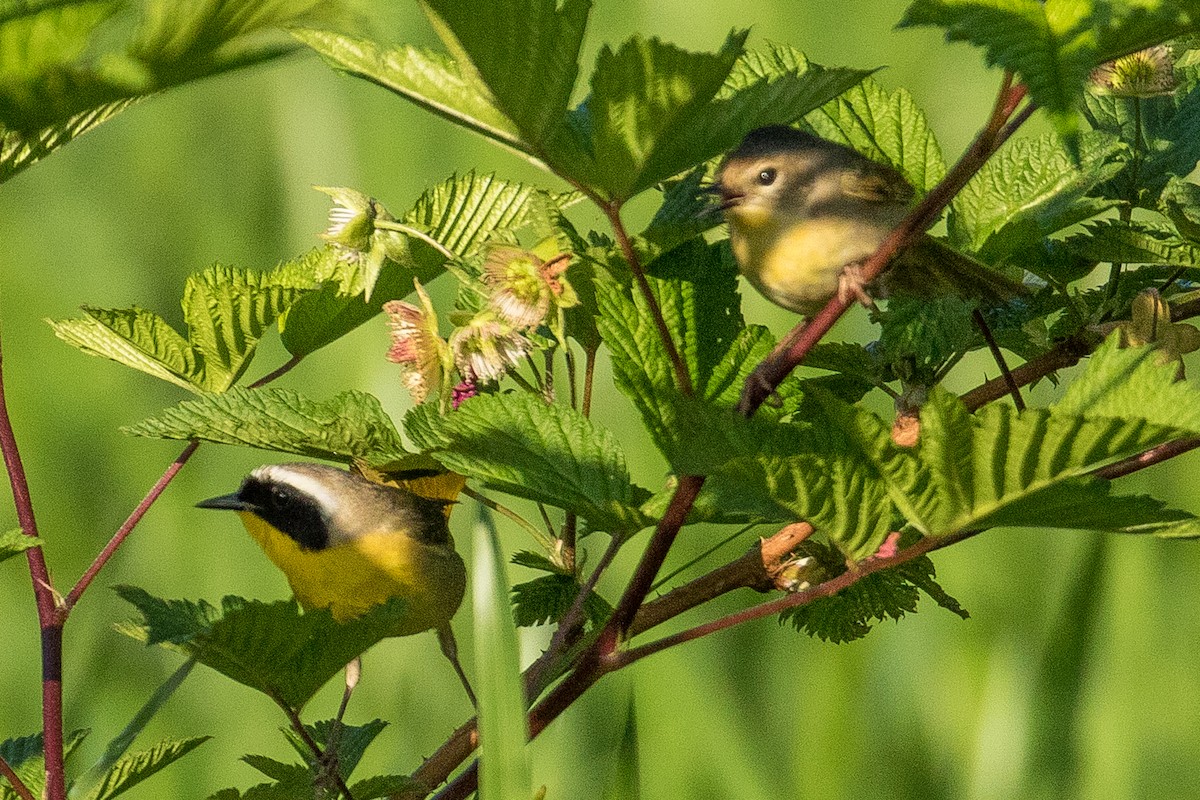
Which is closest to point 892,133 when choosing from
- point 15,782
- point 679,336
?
point 679,336

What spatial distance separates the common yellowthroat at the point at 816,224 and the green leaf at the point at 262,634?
0.37 m

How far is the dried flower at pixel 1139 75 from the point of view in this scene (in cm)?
85

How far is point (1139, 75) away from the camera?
0.86 m

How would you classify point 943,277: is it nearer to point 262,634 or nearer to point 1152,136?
point 1152,136

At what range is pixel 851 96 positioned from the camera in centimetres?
90

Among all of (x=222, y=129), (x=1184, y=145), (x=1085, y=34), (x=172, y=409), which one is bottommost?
(x=172, y=409)

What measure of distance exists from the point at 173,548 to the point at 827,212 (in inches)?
40.8

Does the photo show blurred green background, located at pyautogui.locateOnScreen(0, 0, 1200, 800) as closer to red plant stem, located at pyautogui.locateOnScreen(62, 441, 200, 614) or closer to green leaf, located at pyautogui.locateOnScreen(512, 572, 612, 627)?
green leaf, located at pyautogui.locateOnScreen(512, 572, 612, 627)

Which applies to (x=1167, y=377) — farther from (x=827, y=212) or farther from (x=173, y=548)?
(x=173, y=548)

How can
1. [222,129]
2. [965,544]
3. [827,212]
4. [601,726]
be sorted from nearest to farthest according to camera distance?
[827,212], [601,726], [965,544], [222,129]

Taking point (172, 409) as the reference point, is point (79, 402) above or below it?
above

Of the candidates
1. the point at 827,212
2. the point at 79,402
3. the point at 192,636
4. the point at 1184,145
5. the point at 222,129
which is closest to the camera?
the point at 192,636

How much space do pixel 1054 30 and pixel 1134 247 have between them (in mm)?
289

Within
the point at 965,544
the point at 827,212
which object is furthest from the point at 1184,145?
the point at 965,544
